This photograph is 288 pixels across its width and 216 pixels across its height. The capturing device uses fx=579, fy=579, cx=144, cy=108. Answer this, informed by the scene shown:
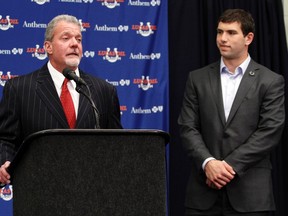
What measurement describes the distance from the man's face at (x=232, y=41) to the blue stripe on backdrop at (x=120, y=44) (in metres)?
1.24

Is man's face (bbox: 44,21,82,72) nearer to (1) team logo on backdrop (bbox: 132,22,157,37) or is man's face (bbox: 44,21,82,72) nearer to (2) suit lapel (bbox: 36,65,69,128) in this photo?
(2) suit lapel (bbox: 36,65,69,128)

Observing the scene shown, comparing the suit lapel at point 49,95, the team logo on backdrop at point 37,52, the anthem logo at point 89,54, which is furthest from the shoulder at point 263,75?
the team logo on backdrop at point 37,52

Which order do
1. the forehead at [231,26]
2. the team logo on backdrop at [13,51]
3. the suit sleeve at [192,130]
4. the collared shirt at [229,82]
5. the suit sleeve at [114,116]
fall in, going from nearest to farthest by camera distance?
the suit sleeve at [114,116], the suit sleeve at [192,130], the collared shirt at [229,82], the forehead at [231,26], the team logo on backdrop at [13,51]

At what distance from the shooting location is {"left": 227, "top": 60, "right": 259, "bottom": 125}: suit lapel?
3630mm

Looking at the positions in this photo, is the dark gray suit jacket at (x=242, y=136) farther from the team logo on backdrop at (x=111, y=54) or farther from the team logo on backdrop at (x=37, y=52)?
the team logo on backdrop at (x=37, y=52)

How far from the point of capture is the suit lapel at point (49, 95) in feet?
8.98

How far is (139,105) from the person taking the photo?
4984 millimetres

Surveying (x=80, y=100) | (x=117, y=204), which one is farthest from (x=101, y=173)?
(x=80, y=100)

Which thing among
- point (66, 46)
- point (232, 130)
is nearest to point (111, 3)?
point (232, 130)

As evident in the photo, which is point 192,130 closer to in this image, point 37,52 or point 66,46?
point 66,46

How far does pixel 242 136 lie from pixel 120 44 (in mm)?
1733

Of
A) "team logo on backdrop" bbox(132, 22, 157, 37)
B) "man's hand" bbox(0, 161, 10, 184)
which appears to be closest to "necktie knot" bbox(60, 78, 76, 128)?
"man's hand" bbox(0, 161, 10, 184)

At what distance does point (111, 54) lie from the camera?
16.1ft

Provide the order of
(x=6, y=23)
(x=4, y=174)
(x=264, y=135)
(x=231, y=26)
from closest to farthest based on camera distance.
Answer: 1. (x=4, y=174)
2. (x=264, y=135)
3. (x=231, y=26)
4. (x=6, y=23)
